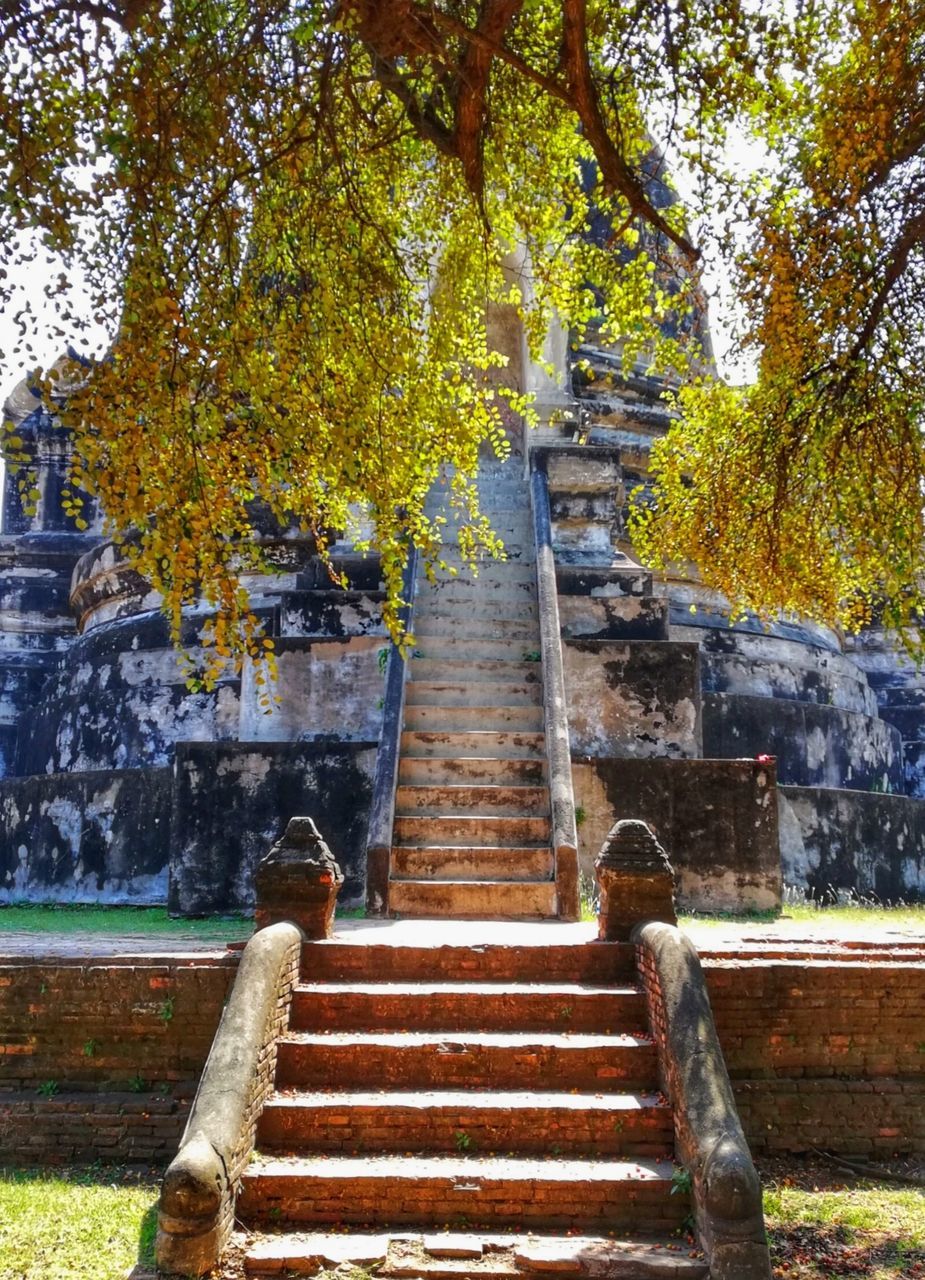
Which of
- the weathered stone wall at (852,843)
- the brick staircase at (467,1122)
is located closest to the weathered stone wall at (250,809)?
the brick staircase at (467,1122)

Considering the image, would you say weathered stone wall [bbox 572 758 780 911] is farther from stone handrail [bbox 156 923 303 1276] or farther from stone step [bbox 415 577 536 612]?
stone handrail [bbox 156 923 303 1276]

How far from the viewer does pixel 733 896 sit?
826 cm

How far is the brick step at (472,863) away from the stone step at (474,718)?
1.39 metres

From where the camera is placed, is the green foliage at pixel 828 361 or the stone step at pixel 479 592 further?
the stone step at pixel 479 592

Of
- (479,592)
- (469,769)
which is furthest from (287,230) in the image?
(479,592)

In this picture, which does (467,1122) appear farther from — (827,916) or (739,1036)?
(827,916)

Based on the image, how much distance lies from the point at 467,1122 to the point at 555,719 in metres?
3.58

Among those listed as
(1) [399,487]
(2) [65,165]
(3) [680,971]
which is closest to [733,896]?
(3) [680,971]

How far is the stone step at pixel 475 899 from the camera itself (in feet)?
23.2

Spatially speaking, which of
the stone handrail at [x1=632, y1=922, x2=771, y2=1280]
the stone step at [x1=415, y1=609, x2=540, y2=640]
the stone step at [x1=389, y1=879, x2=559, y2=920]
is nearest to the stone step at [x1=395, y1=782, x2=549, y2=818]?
the stone step at [x1=389, y1=879, x2=559, y2=920]

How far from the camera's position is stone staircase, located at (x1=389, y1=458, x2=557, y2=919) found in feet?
23.3

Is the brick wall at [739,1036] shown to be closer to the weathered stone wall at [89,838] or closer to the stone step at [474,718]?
the stone step at [474,718]

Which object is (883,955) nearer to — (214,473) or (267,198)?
(214,473)

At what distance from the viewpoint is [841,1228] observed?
4.66 metres
